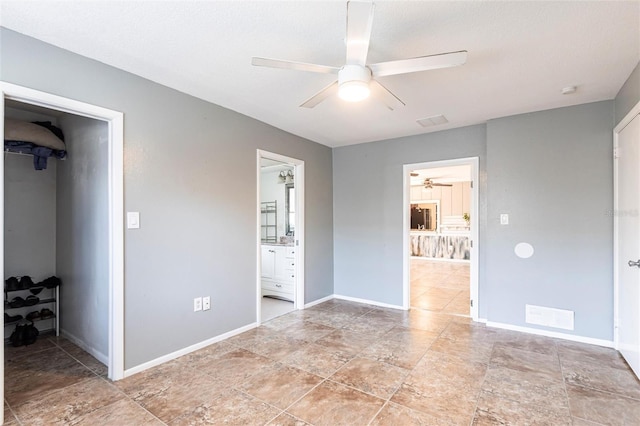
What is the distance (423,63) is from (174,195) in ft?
7.61

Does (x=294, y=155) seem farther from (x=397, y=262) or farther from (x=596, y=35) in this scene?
(x=596, y=35)

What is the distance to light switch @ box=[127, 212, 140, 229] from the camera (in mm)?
2525

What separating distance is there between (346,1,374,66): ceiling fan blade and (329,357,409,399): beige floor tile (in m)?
2.27

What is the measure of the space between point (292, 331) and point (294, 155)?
2302 mm

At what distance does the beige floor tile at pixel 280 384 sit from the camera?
2.21 meters

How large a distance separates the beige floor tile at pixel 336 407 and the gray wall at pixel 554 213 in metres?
2.28

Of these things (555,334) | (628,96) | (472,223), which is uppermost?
(628,96)

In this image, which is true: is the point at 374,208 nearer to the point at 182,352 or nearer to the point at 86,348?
the point at 182,352

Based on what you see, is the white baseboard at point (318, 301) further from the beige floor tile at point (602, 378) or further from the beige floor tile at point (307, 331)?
the beige floor tile at point (602, 378)

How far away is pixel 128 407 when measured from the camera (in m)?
2.09

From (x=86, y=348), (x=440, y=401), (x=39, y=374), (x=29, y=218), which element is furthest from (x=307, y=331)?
(x=29, y=218)

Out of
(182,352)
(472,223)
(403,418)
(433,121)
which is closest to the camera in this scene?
(403,418)

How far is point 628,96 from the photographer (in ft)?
8.58

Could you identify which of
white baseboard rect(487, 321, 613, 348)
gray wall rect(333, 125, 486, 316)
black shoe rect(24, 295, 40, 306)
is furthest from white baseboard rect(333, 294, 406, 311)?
black shoe rect(24, 295, 40, 306)
